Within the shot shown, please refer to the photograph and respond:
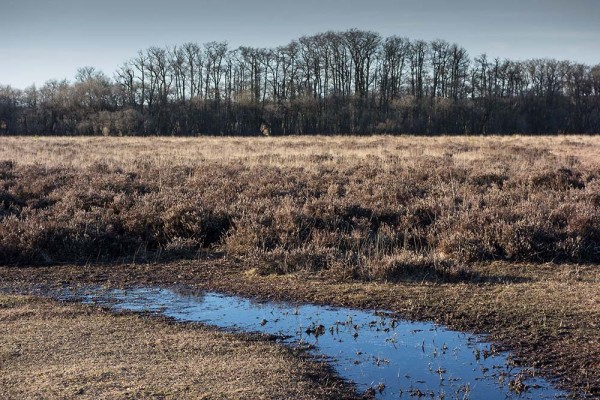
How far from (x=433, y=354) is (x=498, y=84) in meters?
74.0

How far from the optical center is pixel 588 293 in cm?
832

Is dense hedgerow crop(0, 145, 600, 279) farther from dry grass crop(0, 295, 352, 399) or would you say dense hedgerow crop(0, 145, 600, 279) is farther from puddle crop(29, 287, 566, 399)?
dry grass crop(0, 295, 352, 399)

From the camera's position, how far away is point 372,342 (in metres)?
6.90

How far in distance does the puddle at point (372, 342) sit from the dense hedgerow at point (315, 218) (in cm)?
175

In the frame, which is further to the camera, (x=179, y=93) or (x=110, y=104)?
(x=179, y=93)

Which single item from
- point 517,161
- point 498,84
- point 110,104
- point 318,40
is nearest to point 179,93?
point 110,104

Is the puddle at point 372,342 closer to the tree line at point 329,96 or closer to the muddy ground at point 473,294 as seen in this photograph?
the muddy ground at point 473,294

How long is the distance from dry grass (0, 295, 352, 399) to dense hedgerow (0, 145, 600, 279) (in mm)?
3333

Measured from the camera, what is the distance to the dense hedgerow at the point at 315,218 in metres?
10.5

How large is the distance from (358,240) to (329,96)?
207 feet

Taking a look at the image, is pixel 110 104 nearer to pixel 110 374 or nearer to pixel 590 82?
pixel 590 82

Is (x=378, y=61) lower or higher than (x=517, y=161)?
higher

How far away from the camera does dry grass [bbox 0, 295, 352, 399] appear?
5332 millimetres

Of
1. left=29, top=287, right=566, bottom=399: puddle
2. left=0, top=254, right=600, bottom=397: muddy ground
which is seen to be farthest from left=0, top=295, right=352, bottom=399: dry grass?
left=29, top=287, right=566, bottom=399: puddle
